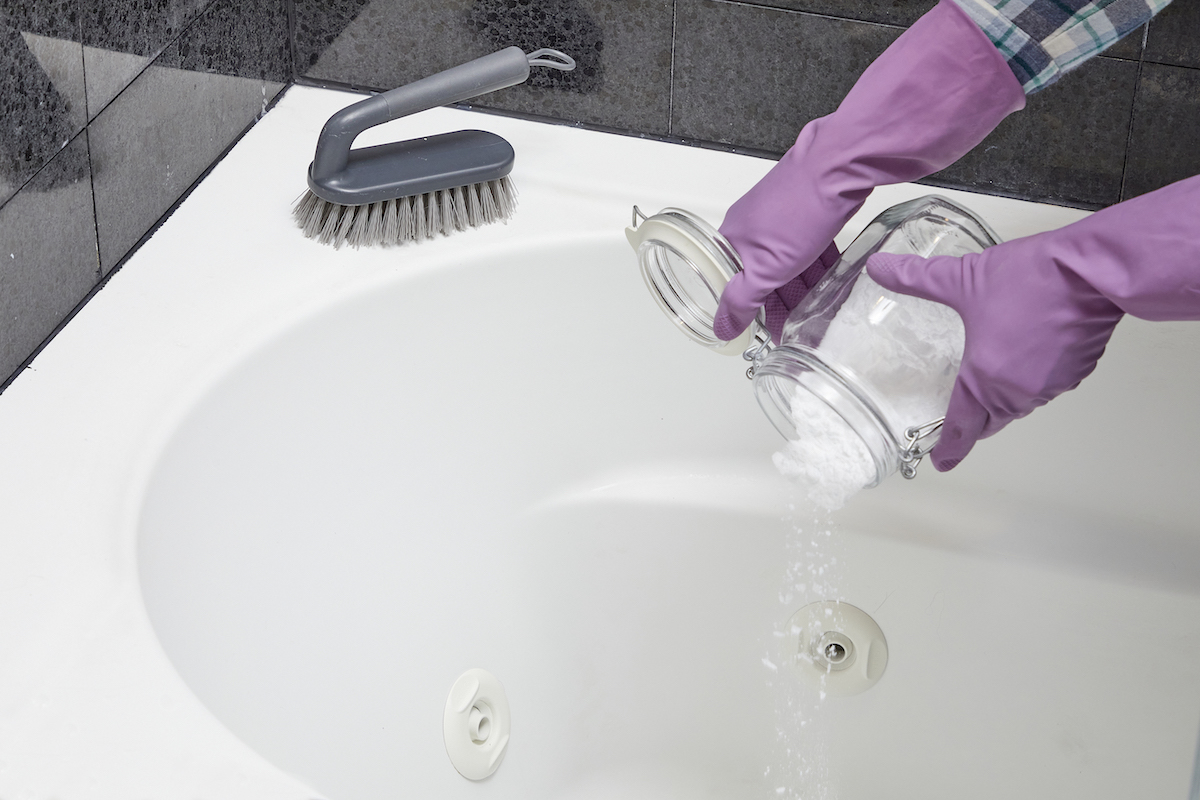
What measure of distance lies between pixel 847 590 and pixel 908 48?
0.54 metres

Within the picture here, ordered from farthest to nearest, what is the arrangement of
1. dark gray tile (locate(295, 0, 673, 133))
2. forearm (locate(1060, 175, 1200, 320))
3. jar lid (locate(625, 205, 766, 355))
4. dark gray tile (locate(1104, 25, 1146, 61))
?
dark gray tile (locate(295, 0, 673, 133))
dark gray tile (locate(1104, 25, 1146, 61))
jar lid (locate(625, 205, 766, 355))
forearm (locate(1060, 175, 1200, 320))

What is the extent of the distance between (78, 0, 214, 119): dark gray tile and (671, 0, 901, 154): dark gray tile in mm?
422

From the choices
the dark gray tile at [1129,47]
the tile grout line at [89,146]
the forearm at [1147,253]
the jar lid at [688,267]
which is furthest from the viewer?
the dark gray tile at [1129,47]

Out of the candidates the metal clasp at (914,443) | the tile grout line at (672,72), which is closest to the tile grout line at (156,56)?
the tile grout line at (672,72)

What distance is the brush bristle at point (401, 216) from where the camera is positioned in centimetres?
91

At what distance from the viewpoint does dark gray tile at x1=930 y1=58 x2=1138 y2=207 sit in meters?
0.92

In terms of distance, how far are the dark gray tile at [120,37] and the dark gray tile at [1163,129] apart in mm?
770

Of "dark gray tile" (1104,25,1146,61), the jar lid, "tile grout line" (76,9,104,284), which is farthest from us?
"dark gray tile" (1104,25,1146,61)

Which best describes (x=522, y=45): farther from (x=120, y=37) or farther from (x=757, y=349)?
(x=757, y=349)

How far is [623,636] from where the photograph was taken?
3.52ft

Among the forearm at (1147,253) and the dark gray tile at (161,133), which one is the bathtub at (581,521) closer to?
the dark gray tile at (161,133)

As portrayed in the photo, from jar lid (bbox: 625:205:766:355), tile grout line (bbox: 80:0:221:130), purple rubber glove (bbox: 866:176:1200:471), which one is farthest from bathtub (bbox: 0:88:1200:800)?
purple rubber glove (bbox: 866:176:1200:471)

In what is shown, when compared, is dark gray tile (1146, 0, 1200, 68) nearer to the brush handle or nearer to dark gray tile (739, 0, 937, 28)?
dark gray tile (739, 0, 937, 28)

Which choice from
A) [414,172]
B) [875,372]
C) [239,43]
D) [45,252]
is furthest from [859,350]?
[239,43]
